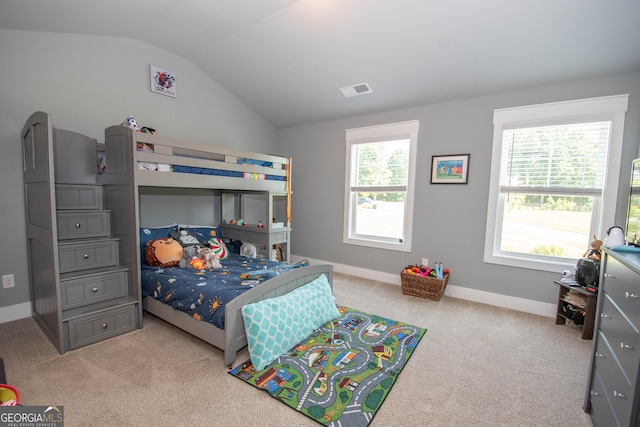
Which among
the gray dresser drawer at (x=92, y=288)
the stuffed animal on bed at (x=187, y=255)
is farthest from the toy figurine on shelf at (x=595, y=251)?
the gray dresser drawer at (x=92, y=288)

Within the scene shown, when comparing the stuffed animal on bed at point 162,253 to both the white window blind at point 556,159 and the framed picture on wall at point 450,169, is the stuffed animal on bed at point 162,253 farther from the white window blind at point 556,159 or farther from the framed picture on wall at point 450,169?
the white window blind at point 556,159

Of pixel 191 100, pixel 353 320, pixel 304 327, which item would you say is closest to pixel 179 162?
pixel 191 100

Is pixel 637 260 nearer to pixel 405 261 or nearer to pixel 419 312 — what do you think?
pixel 419 312

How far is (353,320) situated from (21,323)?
2997 mm

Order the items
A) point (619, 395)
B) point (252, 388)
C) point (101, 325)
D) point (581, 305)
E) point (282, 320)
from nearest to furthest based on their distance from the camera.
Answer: point (619, 395) → point (252, 388) → point (282, 320) → point (101, 325) → point (581, 305)

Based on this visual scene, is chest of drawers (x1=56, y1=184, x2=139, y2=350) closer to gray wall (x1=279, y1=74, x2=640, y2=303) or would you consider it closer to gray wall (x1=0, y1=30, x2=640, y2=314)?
gray wall (x1=0, y1=30, x2=640, y2=314)

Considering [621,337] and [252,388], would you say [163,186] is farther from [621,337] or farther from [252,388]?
[621,337]

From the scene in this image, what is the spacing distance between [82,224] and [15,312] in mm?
1056

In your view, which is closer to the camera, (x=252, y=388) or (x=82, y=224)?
(x=252, y=388)

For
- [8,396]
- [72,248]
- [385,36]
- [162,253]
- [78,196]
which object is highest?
[385,36]

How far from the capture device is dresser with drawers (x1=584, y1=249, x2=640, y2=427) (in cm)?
112

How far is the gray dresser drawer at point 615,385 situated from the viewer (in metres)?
1.13

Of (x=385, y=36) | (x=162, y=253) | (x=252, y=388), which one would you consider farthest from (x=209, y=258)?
(x=385, y=36)

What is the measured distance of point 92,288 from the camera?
2326mm
